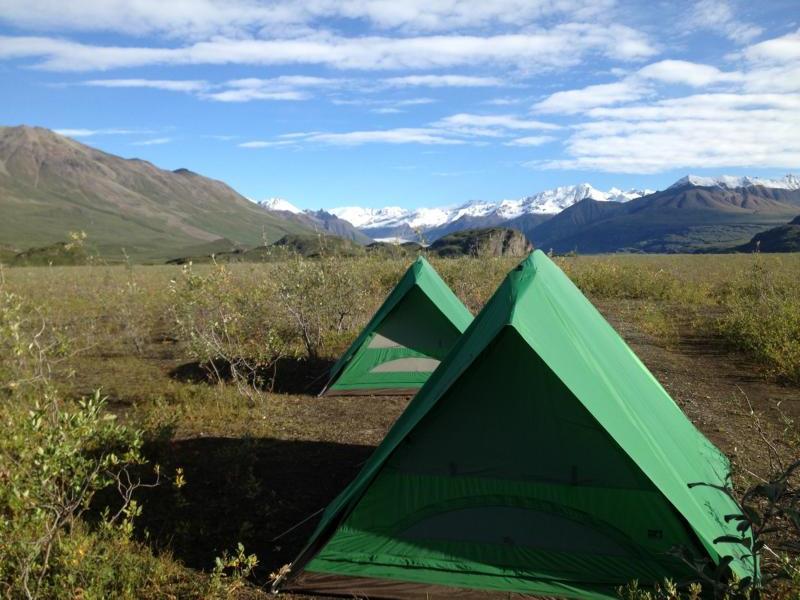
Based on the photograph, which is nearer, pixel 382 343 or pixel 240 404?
pixel 240 404

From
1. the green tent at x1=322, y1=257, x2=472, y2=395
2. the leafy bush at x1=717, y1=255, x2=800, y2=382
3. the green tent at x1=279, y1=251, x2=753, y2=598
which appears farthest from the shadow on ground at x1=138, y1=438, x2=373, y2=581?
the leafy bush at x1=717, y1=255, x2=800, y2=382

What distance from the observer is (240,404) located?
31.3ft

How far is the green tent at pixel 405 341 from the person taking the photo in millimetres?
10062

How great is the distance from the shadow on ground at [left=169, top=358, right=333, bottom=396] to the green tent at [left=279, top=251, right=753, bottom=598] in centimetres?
581

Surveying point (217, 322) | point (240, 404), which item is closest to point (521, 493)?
point (240, 404)

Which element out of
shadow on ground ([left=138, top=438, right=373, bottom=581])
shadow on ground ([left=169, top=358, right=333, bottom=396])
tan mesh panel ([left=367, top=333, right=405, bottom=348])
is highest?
tan mesh panel ([left=367, top=333, right=405, bottom=348])

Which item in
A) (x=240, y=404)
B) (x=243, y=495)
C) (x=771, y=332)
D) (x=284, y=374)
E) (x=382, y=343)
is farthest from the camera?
(x=771, y=332)

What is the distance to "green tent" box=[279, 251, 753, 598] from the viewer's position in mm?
4395

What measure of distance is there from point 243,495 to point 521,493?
325 centimetres

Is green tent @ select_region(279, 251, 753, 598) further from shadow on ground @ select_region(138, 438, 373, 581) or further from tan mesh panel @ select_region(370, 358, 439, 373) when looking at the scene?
tan mesh panel @ select_region(370, 358, 439, 373)

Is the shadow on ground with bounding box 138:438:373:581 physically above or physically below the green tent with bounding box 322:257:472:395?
below

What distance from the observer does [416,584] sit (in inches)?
178

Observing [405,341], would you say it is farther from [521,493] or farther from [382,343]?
[521,493]

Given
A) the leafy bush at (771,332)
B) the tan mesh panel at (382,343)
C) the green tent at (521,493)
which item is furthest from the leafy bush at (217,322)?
the leafy bush at (771,332)
